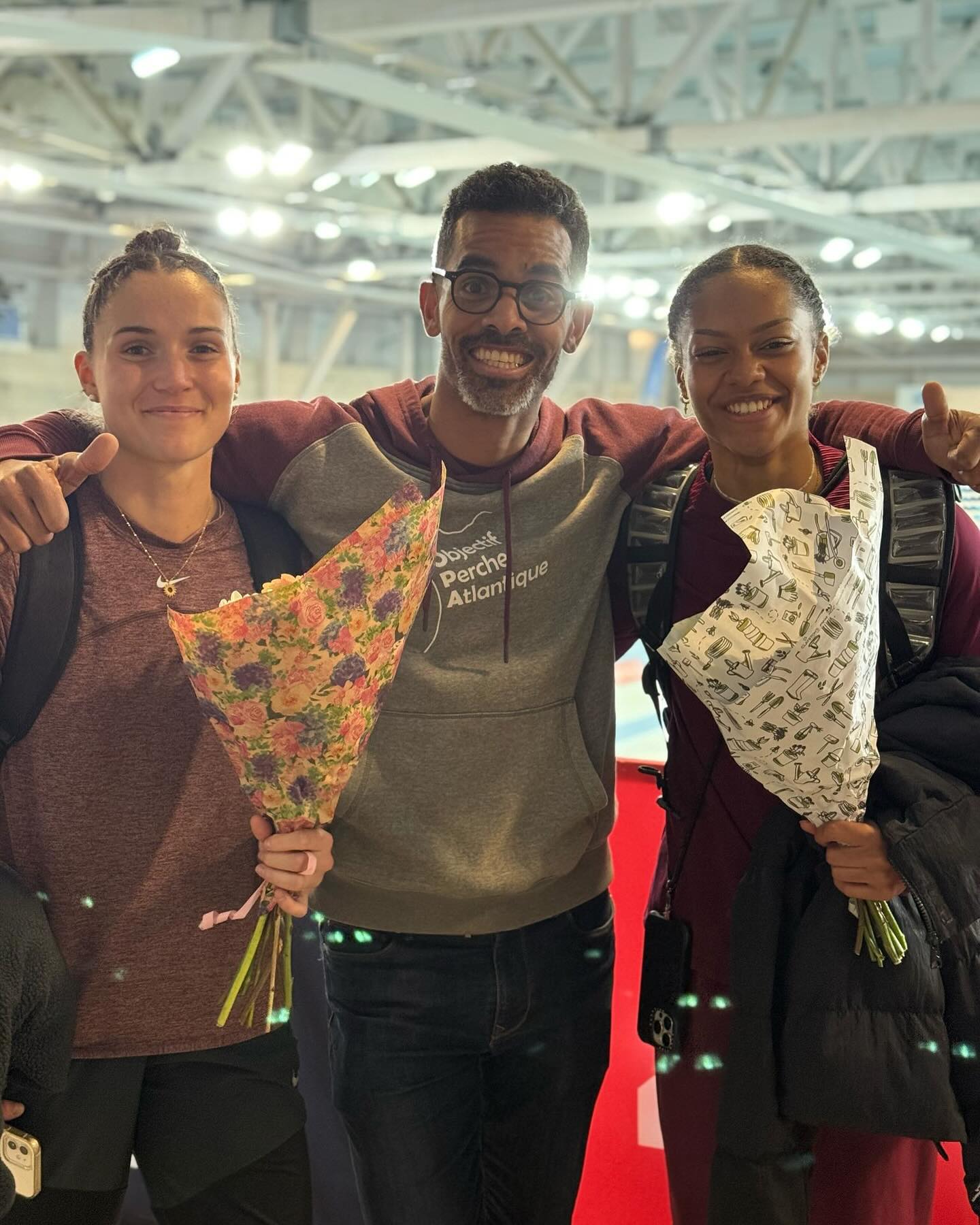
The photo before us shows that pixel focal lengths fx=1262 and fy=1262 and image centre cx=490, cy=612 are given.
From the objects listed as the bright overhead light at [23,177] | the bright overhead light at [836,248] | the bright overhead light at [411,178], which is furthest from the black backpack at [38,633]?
the bright overhead light at [836,248]

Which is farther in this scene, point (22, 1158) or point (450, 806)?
point (450, 806)

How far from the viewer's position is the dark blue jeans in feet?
6.57

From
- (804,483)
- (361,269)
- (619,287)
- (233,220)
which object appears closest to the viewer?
(804,483)

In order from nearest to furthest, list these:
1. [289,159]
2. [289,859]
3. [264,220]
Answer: [289,859]
[289,159]
[264,220]

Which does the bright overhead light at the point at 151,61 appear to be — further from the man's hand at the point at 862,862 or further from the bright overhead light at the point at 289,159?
the man's hand at the point at 862,862

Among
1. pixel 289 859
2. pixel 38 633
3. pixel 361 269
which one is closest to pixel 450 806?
pixel 289 859

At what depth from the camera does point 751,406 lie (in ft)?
6.17

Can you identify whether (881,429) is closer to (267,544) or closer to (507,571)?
(507,571)

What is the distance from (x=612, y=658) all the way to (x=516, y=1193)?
2.97 feet

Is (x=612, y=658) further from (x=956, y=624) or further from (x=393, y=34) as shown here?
(x=393, y=34)

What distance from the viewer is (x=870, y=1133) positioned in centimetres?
183

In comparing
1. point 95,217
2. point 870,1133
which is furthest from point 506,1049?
point 95,217

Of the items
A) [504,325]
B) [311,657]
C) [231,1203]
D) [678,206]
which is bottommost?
[231,1203]

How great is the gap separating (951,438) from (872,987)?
787mm
